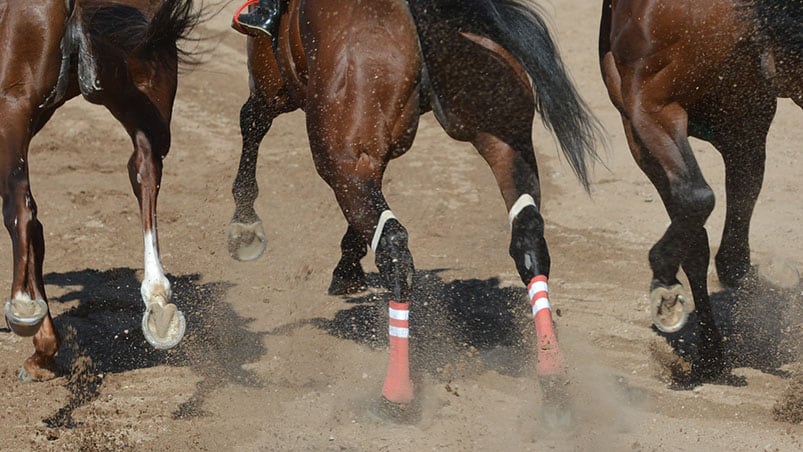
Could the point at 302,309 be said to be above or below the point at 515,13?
below

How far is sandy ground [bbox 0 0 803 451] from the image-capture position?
4961 millimetres

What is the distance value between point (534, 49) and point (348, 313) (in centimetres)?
234

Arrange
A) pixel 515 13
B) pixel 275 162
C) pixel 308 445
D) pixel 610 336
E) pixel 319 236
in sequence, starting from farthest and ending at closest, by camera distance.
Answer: pixel 275 162
pixel 319 236
pixel 610 336
pixel 515 13
pixel 308 445

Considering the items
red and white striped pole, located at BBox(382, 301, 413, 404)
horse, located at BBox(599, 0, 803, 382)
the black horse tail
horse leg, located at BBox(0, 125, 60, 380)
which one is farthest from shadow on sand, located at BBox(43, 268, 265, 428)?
horse, located at BBox(599, 0, 803, 382)

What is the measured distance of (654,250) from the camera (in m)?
5.59

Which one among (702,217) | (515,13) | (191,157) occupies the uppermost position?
(515,13)

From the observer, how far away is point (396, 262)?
16.1 feet

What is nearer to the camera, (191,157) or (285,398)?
(285,398)

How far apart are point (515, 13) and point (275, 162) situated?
15.5 feet

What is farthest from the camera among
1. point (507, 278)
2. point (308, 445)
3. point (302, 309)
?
point (507, 278)

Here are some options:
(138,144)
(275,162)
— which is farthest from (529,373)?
(275,162)

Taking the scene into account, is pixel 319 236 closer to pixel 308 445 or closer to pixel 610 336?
pixel 610 336

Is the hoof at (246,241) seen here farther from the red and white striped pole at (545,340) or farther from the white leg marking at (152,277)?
the red and white striped pole at (545,340)

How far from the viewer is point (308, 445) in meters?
4.72
